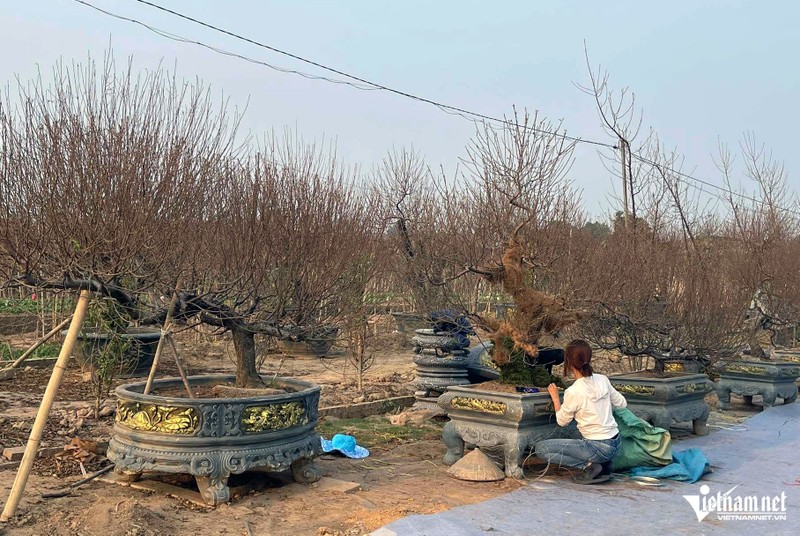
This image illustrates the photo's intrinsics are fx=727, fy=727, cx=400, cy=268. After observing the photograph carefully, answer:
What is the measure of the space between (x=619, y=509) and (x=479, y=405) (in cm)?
140

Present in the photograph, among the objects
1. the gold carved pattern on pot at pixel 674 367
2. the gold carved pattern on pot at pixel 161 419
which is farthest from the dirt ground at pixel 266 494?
the gold carved pattern on pot at pixel 674 367

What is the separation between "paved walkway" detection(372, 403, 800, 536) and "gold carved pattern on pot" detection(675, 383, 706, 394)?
1.02 m

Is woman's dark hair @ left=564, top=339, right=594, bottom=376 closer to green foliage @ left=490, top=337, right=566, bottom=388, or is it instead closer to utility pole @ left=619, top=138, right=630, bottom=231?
green foliage @ left=490, top=337, right=566, bottom=388

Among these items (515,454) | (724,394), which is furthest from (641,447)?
(724,394)

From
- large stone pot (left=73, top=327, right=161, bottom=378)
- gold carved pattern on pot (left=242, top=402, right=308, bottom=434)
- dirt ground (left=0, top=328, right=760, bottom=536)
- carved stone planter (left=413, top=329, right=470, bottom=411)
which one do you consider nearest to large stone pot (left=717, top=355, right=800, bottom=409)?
dirt ground (left=0, top=328, right=760, bottom=536)

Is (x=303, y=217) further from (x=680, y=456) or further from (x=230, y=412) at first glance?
(x=680, y=456)

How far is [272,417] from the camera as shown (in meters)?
4.85

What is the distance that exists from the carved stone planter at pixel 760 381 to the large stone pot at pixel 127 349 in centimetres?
743

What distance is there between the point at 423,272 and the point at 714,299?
11.1 ft

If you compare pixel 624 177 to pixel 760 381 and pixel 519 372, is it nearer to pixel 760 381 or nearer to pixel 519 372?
pixel 760 381

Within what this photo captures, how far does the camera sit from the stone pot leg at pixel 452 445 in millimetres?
6074

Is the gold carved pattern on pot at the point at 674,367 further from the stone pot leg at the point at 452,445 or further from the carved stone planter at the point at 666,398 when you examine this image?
the stone pot leg at the point at 452,445

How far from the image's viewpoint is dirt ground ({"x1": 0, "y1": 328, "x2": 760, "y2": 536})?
421cm

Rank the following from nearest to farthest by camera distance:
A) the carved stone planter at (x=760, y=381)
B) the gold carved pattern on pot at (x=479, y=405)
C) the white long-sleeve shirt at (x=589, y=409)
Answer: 1. the white long-sleeve shirt at (x=589, y=409)
2. the gold carved pattern on pot at (x=479, y=405)
3. the carved stone planter at (x=760, y=381)
